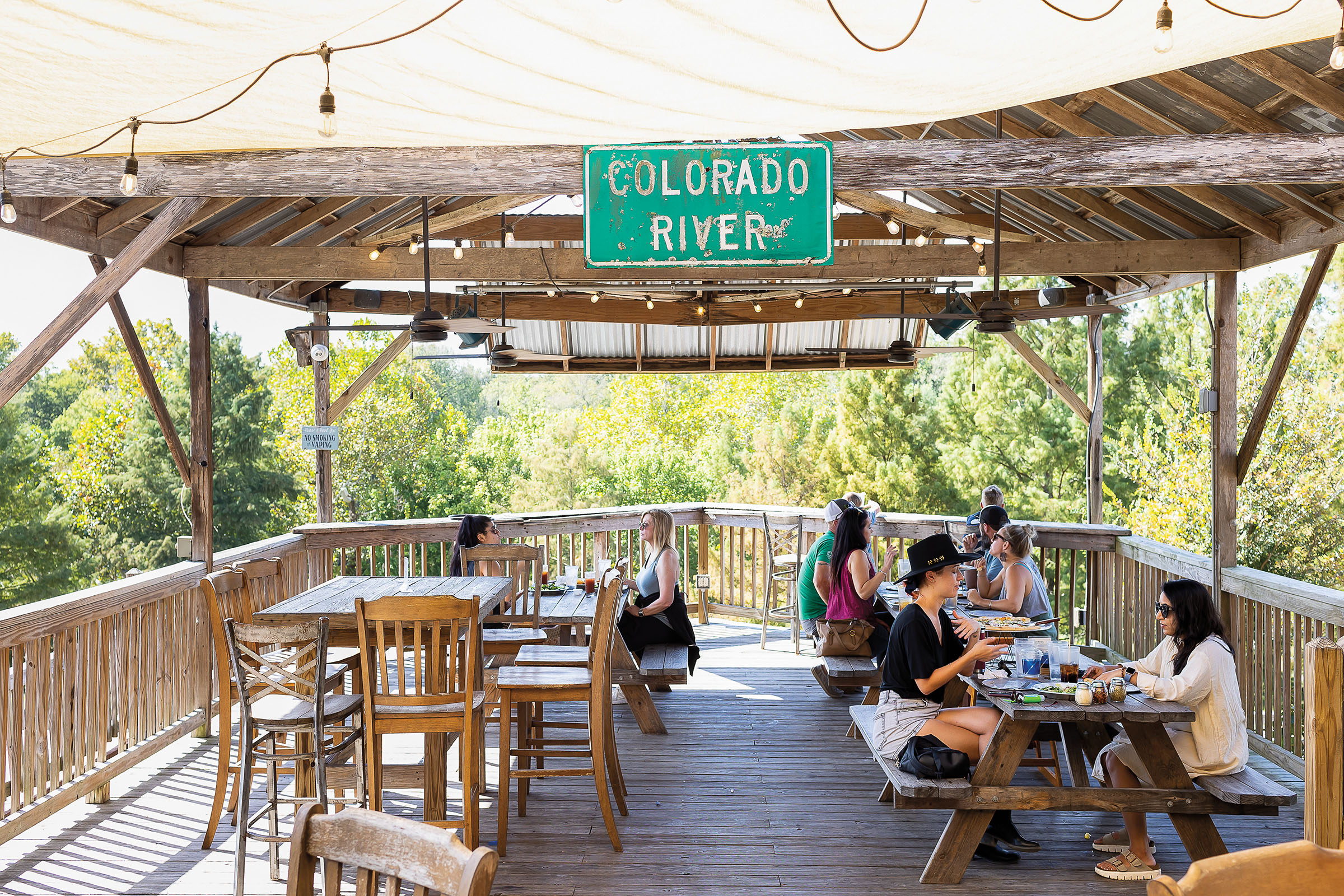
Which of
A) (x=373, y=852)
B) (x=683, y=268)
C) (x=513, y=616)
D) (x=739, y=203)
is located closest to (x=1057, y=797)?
(x=739, y=203)

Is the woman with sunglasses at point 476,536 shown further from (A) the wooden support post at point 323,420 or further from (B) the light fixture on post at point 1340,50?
(B) the light fixture on post at point 1340,50

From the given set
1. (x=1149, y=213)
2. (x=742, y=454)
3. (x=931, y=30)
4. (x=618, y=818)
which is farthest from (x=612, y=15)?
(x=742, y=454)

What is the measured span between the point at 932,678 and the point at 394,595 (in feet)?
8.33

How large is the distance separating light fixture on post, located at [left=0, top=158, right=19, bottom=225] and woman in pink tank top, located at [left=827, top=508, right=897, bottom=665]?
4477 millimetres

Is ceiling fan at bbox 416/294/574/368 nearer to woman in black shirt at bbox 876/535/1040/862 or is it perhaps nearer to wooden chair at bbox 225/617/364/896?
wooden chair at bbox 225/617/364/896

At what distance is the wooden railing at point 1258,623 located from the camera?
5.27 metres

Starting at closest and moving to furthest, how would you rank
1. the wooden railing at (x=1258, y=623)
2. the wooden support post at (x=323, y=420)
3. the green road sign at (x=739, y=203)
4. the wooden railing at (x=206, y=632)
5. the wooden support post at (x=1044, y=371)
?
1. the green road sign at (x=739, y=203)
2. the wooden railing at (x=206, y=632)
3. the wooden railing at (x=1258, y=623)
4. the wooden support post at (x=323, y=420)
5. the wooden support post at (x=1044, y=371)

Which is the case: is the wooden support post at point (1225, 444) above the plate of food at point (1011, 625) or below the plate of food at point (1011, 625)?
above

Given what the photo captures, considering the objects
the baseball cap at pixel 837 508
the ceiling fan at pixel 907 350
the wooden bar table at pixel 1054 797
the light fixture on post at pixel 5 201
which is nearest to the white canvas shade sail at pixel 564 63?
the light fixture on post at pixel 5 201

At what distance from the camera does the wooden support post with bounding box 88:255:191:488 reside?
5.71 meters

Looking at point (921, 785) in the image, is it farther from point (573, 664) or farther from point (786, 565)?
point (786, 565)

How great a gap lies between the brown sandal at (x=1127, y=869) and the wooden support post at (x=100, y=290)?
15.9 ft

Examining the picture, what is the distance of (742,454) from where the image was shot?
3128 cm

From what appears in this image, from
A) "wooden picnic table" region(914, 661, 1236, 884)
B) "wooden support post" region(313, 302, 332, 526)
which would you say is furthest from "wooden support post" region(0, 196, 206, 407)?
"wooden picnic table" region(914, 661, 1236, 884)
